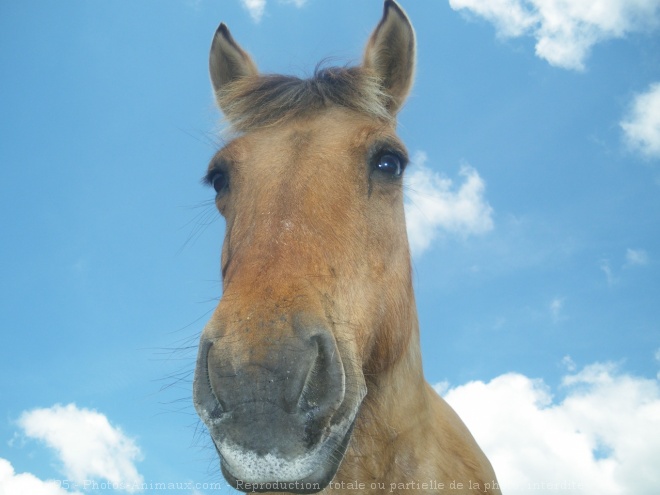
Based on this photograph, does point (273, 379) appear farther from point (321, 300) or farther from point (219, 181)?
point (219, 181)

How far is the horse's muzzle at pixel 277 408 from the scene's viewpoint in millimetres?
2443

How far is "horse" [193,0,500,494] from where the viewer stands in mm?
2520

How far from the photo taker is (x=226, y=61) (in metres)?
5.80

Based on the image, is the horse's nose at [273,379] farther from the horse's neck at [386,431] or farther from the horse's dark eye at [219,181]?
the horse's dark eye at [219,181]

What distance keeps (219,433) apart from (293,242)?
1190mm

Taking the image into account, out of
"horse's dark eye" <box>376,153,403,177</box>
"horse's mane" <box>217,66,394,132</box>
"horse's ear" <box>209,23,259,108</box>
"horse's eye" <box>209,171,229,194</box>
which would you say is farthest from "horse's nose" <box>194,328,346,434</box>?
"horse's ear" <box>209,23,259,108</box>

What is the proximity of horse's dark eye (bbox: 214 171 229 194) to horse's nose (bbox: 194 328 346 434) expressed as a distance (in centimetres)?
213

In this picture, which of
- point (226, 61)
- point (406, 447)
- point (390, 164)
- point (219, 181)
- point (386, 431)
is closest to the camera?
point (386, 431)

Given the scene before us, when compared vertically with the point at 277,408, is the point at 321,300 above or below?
above

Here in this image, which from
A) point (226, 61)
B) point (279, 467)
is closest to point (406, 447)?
point (279, 467)

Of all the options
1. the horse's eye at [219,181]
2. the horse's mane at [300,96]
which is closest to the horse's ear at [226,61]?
the horse's mane at [300,96]

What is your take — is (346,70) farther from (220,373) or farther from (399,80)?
(220,373)

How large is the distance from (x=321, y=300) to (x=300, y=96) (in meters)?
2.32

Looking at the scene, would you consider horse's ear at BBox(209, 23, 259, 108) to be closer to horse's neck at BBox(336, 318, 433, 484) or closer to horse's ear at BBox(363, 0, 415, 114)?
horse's ear at BBox(363, 0, 415, 114)
